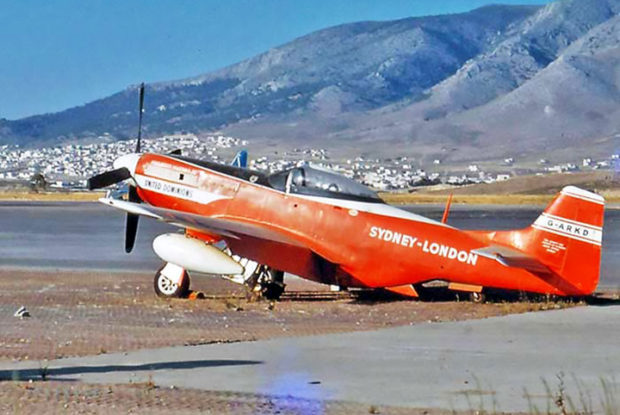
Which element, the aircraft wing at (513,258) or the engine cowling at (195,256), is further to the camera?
the engine cowling at (195,256)

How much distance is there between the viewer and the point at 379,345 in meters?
12.1

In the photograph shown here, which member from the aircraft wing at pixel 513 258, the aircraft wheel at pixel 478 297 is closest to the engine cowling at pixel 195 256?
the aircraft wheel at pixel 478 297

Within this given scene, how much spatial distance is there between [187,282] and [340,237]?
2043mm

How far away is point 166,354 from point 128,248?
27.3ft

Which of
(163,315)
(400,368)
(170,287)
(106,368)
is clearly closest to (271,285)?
(170,287)

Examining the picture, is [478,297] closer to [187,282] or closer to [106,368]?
[187,282]

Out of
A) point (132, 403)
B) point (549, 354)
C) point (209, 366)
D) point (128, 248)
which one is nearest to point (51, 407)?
point (132, 403)

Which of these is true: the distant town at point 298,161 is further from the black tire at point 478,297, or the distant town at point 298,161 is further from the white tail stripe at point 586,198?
the white tail stripe at point 586,198

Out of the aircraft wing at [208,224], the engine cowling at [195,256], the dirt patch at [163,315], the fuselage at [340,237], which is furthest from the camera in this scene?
the aircraft wing at [208,224]

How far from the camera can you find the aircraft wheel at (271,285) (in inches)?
660

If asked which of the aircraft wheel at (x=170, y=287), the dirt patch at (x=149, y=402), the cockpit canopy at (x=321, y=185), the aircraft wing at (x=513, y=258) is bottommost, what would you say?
the dirt patch at (x=149, y=402)

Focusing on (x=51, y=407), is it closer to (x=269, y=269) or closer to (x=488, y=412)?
(x=488, y=412)

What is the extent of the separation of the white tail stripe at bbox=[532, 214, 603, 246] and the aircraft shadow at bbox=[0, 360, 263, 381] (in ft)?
19.5

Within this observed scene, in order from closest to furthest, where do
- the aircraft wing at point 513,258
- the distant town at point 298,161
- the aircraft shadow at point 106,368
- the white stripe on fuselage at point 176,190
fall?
the aircraft shadow at point 106,368 < the aircraft wing at point 513,258 < the white stripe on fuselage at point 176,190 < the distant town at point 298,161
